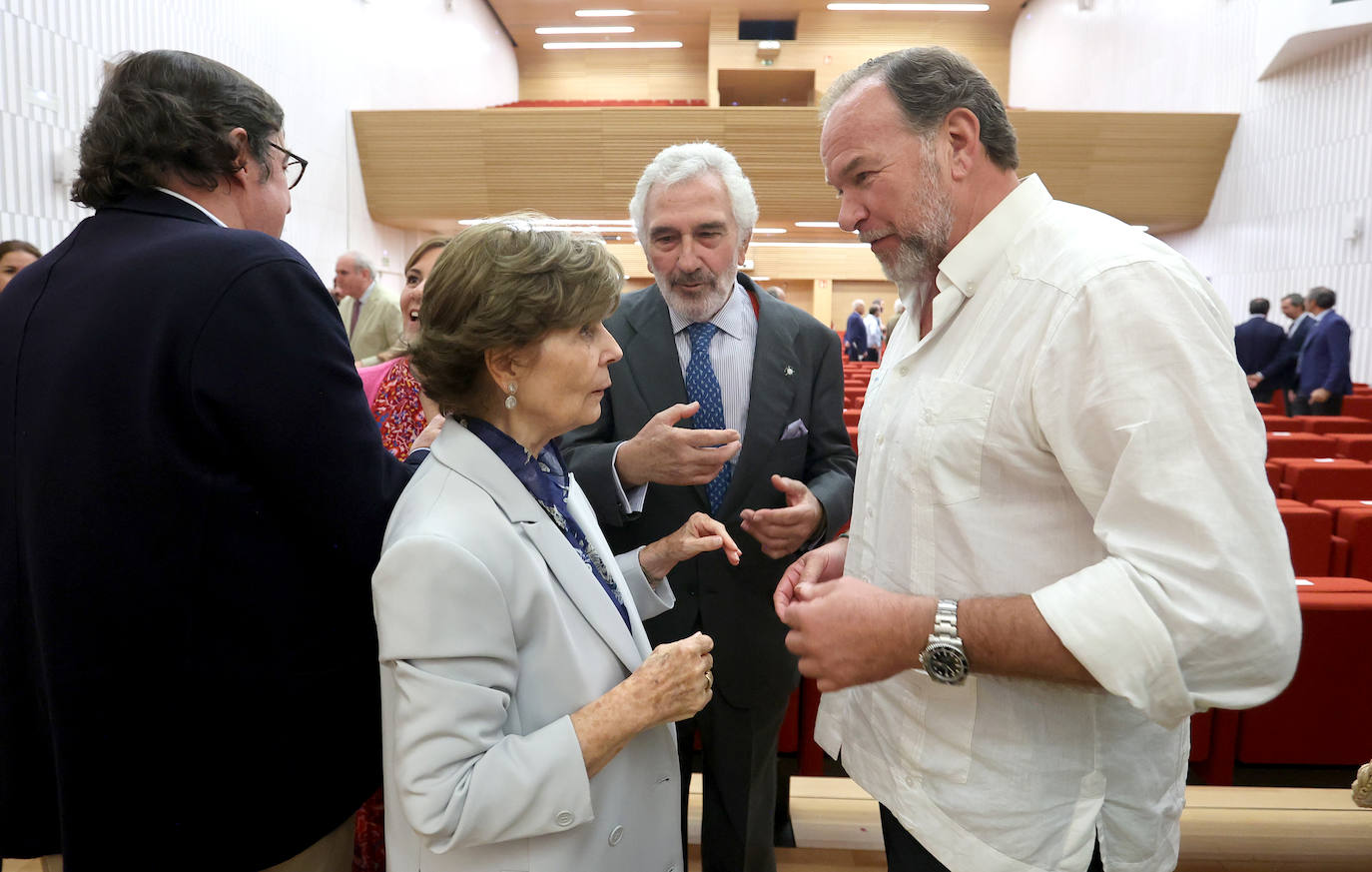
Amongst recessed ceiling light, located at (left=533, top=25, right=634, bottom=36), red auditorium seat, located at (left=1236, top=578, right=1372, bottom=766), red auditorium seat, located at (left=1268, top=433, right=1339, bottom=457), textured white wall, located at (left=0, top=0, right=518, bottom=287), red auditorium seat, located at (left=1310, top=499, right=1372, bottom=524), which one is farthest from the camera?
recessed ceiling light, located at (left=533, top=25, right=634, bottom=36)

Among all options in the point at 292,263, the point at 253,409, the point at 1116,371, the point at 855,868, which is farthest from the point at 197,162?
the point at 855,868

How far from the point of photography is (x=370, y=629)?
1275mm

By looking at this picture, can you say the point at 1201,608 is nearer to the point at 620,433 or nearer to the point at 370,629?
the point at 370,629

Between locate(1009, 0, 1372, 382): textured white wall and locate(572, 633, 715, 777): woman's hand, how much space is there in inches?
440

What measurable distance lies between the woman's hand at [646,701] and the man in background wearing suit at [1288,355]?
9815 millimetres

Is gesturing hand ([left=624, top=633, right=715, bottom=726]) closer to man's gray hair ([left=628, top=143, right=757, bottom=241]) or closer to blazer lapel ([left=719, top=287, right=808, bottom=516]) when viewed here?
blazer lapel ([left=719, top=287, right=808, bottom=516])

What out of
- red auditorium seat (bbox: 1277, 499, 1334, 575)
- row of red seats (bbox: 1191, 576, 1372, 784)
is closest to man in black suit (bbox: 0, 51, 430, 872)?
row of red seats (bbox: 1191, 576, 1372, 784)

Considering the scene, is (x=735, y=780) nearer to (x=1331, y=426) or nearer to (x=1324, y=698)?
(x=1324, y=698)

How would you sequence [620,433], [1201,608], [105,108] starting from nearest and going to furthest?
[1201,608]
[105,108]
[620,433]

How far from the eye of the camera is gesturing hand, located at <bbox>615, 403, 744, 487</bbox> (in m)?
1.66

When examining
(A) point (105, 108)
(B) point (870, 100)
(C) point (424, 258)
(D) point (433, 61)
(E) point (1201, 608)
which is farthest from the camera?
(D) point (433, 61)

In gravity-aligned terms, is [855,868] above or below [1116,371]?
below

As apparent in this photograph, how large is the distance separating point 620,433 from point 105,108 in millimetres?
1131

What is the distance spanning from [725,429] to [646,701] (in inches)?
35.3
